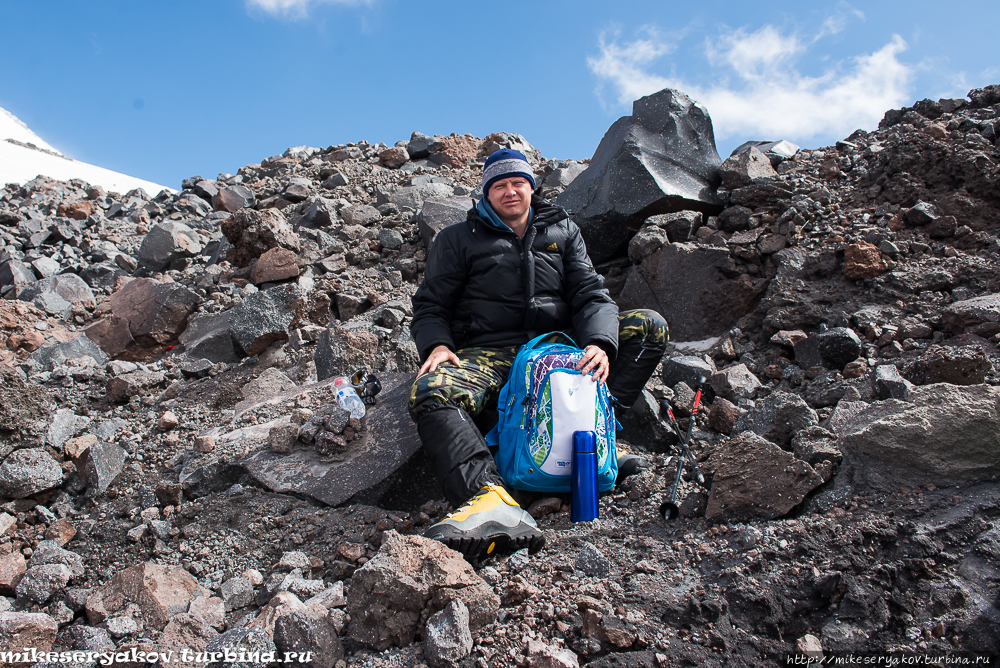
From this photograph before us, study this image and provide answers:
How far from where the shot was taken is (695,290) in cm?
583

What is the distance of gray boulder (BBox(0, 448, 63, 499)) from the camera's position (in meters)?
3.94

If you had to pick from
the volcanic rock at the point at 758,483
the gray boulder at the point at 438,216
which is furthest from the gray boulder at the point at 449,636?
the gray boulder at the point at 438,216

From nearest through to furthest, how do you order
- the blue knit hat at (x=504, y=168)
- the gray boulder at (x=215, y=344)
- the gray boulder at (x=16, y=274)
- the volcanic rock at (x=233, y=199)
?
the blue knit hat at (x=504, y=168)
the gray boulder at (x=215, y=344)
the gray boulder at (x=16, y=274)
the volcanic rock at (x=233, y=199)

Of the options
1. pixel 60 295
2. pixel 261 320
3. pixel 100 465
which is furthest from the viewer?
pixel 60 295

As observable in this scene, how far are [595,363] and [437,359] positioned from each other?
3.08 feet

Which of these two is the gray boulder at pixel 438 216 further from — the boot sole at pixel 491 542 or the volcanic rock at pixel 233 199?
the boot sole at pixel 491 542

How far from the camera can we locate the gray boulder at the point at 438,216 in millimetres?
7984

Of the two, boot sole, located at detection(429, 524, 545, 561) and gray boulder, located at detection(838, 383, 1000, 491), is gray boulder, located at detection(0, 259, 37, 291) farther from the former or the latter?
gray boulder, located at detection(838, 383, 1000, 491)

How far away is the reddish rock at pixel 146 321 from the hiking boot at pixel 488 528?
547cm

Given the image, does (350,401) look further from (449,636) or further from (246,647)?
(449,636)

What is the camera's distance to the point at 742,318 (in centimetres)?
553

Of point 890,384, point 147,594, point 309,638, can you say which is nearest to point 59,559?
point 147,594

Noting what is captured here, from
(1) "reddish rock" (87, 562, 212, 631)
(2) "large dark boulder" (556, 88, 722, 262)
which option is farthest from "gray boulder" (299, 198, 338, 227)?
(1) "reddish rock" (87, 562, 212, 631)

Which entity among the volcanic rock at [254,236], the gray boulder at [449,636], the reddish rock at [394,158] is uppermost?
the reddish rock at [394,158]
